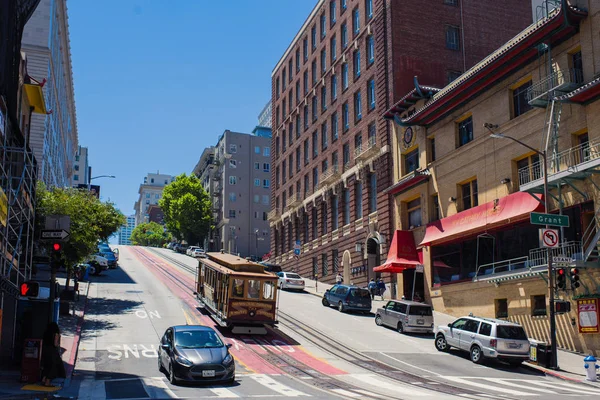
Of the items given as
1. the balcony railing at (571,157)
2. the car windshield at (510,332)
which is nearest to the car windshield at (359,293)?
the balcony railing at (571,157)

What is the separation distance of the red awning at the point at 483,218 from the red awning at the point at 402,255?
2175 mm

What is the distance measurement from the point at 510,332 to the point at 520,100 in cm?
1438

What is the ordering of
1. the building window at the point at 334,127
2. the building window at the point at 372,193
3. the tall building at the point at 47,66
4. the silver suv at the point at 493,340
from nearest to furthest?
the silver suv at the point at 493,340 < the building window at the point at 372,193 < the tall building at the point at 47,66 < the building window at the point at 334,127

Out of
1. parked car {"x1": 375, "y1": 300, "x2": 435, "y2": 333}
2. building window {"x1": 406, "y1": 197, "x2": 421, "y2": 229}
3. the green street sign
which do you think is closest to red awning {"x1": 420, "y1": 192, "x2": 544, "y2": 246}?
building window {"x1": 406, "y1": 197, "x2": 421, "y2": 229}

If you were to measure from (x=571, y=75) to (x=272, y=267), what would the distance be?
34906 millimetres

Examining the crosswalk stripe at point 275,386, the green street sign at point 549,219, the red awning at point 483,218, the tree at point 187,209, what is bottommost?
the crosswalk stripe at point 275,386

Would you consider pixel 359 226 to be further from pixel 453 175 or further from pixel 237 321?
pixel 237 321

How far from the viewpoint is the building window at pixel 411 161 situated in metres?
45.0

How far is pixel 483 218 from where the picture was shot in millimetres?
35656

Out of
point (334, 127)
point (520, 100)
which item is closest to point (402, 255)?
point (520, 100)

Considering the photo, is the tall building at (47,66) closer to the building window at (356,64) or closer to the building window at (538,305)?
the building window at (356,64)

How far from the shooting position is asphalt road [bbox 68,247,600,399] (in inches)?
720

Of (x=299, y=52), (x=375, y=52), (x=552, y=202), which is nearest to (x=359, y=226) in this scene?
(x=375, y=52)

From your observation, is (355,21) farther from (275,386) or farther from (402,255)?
(275,386)
